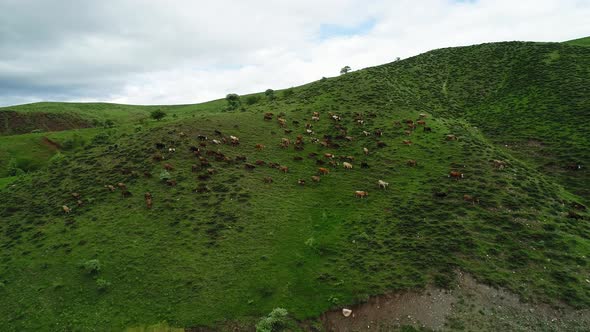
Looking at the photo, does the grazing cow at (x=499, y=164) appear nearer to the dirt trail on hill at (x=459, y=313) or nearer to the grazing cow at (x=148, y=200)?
the dirt trail on hill at (x=459, y=313)

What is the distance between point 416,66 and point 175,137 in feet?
246

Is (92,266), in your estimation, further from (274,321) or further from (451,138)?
(451,138)

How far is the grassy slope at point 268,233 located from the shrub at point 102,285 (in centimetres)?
67

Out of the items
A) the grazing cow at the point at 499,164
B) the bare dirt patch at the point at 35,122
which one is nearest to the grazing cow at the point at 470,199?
the grazing cow at the point at 499,164

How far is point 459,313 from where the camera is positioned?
75.7 ft

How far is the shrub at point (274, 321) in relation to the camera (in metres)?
22.8

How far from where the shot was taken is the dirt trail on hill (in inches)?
867

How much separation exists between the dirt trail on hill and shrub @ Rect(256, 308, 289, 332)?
2.95m

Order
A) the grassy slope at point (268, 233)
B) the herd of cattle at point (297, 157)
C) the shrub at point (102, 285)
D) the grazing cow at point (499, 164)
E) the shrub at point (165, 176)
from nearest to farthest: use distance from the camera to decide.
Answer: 1. the grassy slope at point (268, 233)
2. the shrub at point (102, 285)
3. the herd of cattle at point (297, 157)
4. the shrub at point (165, 176)
5. the grazing cow at point (499, 164)

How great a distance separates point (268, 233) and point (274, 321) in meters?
10.7

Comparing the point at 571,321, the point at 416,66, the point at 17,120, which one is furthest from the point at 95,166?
the point at 416,66

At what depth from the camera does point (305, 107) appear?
6662 cm

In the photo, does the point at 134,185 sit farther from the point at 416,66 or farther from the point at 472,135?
the point at 416,66

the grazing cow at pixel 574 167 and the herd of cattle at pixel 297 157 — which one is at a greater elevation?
the herd of cattle at pixel 297 157
